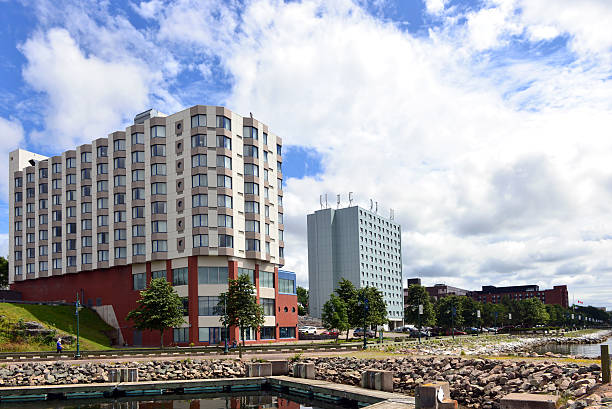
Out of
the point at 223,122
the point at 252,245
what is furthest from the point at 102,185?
the point at 252,245

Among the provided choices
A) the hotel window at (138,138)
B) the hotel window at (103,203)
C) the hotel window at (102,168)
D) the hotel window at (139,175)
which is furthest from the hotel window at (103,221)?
the hotel window at (138,138)

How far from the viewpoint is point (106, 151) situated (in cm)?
9669

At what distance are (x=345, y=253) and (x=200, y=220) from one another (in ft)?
318

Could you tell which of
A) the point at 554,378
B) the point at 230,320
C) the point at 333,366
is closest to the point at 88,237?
the point at 230,320

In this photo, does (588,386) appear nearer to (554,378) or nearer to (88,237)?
(554,378)

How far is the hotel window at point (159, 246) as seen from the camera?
8700 centimetres

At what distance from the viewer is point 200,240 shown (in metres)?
82.9

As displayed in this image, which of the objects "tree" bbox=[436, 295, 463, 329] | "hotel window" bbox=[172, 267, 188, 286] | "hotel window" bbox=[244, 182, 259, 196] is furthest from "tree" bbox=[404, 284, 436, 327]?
"hotel window" bbox=[172, 267, 188, 286]

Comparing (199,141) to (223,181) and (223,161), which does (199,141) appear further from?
(223,181)

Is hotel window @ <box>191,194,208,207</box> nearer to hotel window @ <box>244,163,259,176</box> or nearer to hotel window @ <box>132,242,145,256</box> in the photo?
hotel window @ <box>244,163,259,176</box>

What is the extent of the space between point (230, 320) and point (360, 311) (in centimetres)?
2758

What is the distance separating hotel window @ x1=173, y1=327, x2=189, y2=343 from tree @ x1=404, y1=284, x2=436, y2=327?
173ft

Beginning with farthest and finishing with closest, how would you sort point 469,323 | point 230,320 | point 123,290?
point 469,323 → point 123,290 → point 230,320

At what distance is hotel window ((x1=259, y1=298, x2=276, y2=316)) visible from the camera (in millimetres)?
90412
